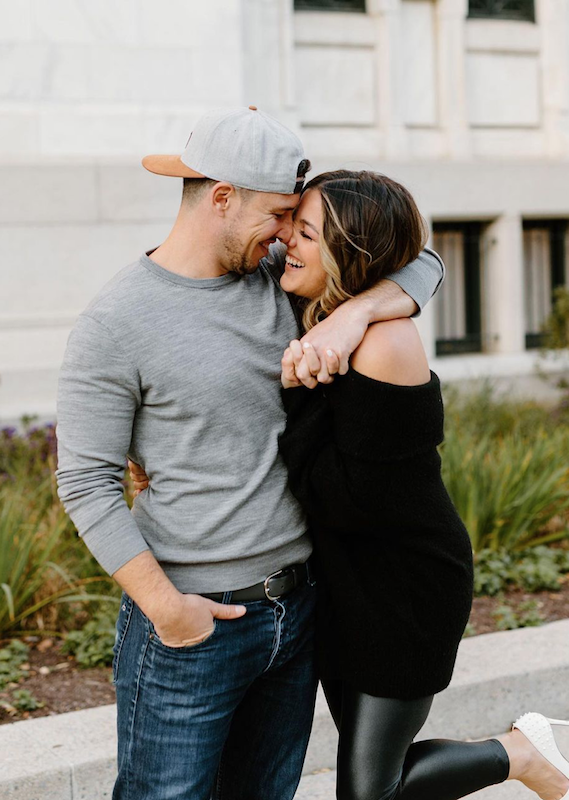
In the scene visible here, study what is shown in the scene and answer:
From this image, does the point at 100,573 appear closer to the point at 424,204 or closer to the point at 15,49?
the point at 15,49

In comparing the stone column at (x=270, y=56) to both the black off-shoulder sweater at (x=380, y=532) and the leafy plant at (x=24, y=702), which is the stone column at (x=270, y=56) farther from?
the black off-shoulder sweater at (x=380, y=532)

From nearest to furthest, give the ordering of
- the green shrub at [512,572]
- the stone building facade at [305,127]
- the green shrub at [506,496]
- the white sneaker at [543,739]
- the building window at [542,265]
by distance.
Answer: the white sneaker at [543,739] → the green shrub at [512,572] → the green shrub at [506,496] → the stone building facade at [305,127] → the building window at [542,265]

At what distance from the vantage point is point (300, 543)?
2.37 m

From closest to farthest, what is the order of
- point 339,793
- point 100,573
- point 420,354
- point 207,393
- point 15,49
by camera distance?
point 207,393 < point 420,354 < point 339,793 < point 100,573 < point 15,49

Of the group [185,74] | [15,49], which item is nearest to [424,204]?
[185,74]

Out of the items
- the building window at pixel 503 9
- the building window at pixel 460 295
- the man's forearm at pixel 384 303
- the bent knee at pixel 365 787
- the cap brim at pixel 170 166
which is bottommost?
the bent knee at pixel 365 787

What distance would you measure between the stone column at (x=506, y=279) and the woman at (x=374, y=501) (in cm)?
784

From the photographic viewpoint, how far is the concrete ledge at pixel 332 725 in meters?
3.16

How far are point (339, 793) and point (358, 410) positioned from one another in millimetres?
1031

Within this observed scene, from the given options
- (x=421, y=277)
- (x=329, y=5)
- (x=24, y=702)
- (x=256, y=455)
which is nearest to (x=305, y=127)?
(x=329, y=5)

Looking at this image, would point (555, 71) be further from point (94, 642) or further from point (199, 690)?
point (199, 690)

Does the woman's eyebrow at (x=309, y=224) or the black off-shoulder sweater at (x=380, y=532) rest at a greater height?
the woman's eyebrow at (x=309, y=224)

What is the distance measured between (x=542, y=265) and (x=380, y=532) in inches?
345

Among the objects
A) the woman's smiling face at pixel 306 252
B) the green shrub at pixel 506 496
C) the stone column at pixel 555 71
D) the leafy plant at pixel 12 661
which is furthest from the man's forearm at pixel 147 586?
the stone column at pixel 555 71
